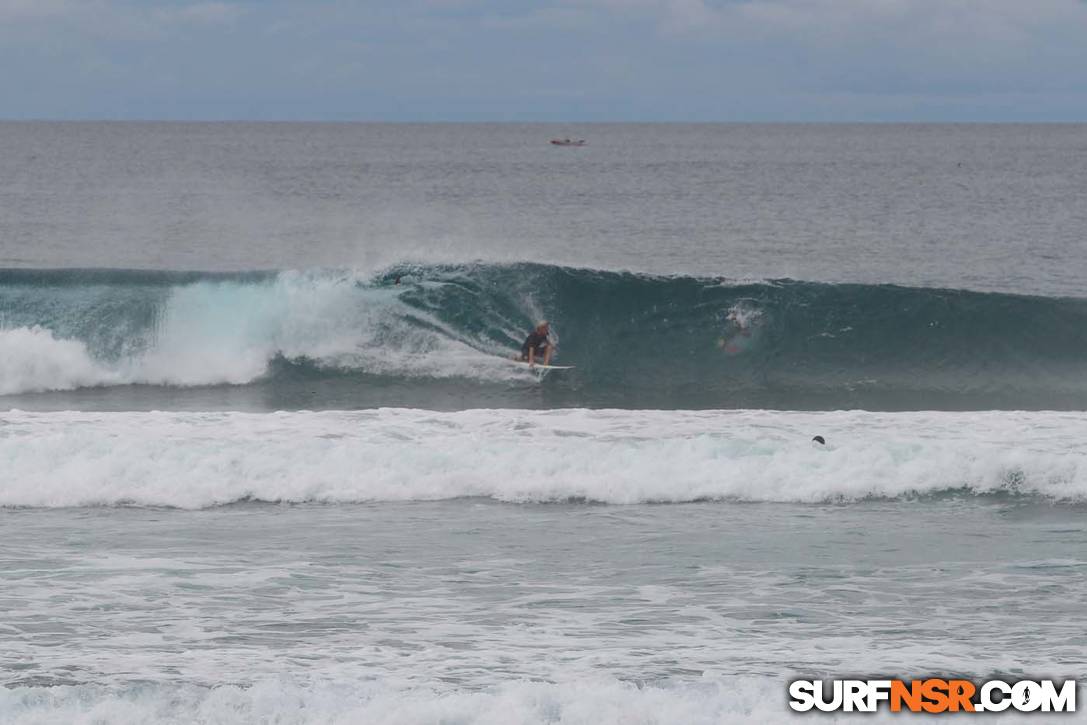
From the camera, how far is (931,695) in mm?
8227

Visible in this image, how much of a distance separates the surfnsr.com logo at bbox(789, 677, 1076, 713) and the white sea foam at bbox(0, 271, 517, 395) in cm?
1324

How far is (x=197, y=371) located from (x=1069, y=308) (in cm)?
1558

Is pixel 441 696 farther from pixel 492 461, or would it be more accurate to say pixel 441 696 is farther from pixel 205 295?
pixel 205 295

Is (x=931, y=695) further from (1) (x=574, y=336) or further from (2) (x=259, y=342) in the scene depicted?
(2) (x=259, y=342)

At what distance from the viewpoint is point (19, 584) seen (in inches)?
416

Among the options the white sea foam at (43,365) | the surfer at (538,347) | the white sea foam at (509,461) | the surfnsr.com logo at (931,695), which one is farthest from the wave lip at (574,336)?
the surfnsr.com logo at (931,695)

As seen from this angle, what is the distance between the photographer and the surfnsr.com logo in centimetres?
798

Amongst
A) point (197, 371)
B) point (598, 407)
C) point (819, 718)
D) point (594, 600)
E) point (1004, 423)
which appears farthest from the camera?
point (197, 371)

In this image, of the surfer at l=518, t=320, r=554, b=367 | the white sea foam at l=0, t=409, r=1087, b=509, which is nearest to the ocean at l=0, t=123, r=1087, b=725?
the white sea foam at l=0, t=409, r=1087, b=509

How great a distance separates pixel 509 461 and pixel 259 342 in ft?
30.7

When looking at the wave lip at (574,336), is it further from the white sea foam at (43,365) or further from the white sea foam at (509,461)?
the white sea foam at (509,461)

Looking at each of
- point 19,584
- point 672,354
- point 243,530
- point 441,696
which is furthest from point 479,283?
point 441,696

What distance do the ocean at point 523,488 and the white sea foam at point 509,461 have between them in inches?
1.8

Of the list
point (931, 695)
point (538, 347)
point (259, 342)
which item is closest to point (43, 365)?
point (259, 342)
